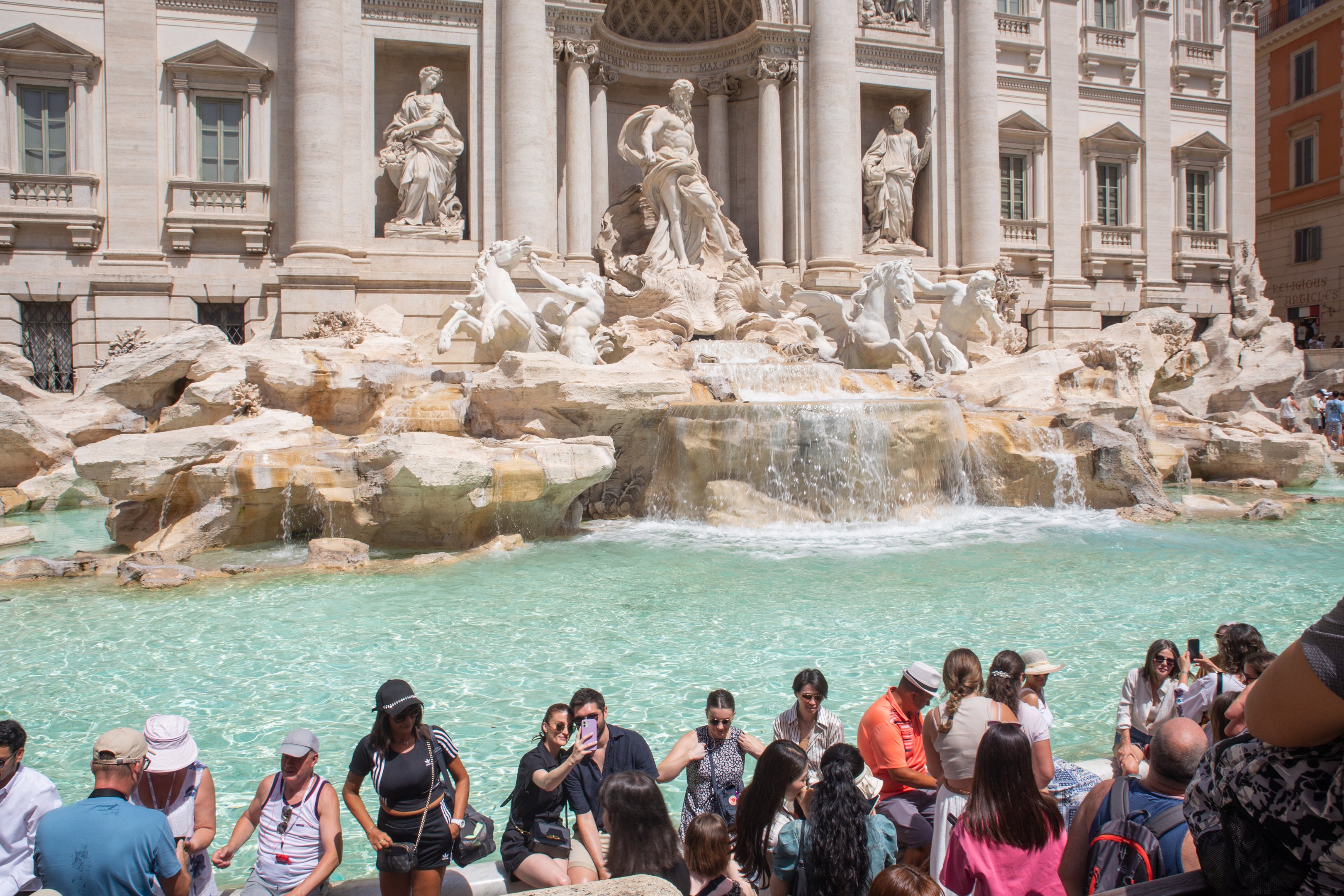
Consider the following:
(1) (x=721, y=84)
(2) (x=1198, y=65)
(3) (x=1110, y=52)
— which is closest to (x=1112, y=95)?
(3) (x=1110, y=52)

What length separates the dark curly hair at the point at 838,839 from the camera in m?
2.32

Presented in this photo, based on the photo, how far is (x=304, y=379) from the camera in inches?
412

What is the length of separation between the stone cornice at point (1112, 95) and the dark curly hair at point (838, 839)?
21.2m

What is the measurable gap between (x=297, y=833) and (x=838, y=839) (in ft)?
5.35

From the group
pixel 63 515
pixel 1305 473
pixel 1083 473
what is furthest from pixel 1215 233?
pixel 63 515

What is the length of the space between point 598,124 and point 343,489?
10.5 m

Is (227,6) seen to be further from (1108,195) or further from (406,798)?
(1108,195)

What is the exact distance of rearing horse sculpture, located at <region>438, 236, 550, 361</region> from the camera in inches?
478

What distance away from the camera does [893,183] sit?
18.1m

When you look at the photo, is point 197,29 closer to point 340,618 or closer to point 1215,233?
point 340,618

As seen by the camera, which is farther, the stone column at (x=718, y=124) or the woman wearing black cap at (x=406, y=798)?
the stone column at (x=718, y=124)

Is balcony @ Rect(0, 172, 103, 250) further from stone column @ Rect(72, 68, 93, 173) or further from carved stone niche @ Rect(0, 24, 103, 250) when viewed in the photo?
stone column @ Rect(72, 68, 93, 173)

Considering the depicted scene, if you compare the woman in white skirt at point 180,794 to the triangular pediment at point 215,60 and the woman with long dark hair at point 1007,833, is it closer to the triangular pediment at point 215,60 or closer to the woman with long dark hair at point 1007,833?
the woman with long dark hair at point 1007,833

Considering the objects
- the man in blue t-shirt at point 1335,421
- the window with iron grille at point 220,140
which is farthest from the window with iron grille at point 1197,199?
the window with iron grille at point 220,140
